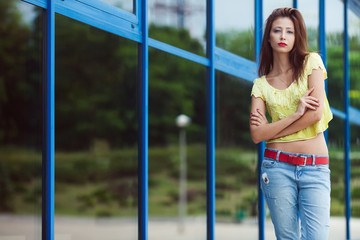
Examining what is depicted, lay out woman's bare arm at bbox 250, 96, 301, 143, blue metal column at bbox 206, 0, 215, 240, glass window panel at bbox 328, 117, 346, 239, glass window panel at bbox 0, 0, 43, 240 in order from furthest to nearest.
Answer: glass window panel at bbox 0, 0, 43, 240, glass window panel at bbox 328, 117, 346, 239, blue metal column at bbox 206, 0, 215, 240, woman's bare arm at bbox 250, 96, 301, 143

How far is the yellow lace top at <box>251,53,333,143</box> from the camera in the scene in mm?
2205

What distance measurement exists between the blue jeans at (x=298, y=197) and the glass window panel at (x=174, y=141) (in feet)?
86.1

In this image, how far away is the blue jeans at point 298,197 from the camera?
2111 millimetres

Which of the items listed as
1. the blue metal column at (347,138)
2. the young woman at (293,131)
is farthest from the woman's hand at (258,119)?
the blue metal column at (347,138)

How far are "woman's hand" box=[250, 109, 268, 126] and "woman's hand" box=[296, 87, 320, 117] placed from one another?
6.4 inches

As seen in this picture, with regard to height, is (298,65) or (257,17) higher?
(257,17)

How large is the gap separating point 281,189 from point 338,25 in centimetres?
394

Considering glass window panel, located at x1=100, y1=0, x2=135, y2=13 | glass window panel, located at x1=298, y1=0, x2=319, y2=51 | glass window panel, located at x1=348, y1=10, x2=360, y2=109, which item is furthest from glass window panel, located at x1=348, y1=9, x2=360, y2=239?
glass window panel, located at x1=100, y1=0, x2=135, y2=13

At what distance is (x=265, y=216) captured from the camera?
3.88m

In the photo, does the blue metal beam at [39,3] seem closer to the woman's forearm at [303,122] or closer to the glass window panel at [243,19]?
the woman's forearm at [303,122]

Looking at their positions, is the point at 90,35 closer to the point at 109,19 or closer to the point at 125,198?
the point at 125,198

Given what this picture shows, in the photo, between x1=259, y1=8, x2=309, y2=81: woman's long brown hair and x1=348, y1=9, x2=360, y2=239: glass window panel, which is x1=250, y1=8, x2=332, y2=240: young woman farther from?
x1=348, y1=9, x2=360, y2=239: glass window panel

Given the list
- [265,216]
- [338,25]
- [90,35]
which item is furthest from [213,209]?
[90,35]

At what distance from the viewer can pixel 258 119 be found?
2.27 meters
